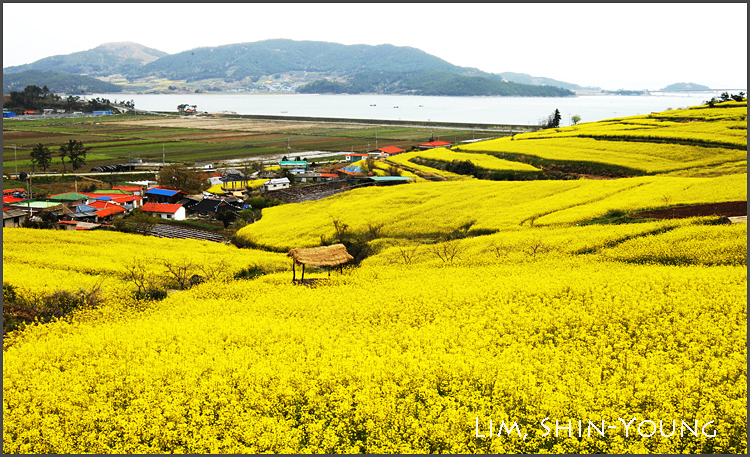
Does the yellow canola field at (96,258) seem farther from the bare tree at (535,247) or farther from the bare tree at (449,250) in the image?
the bare tree at (535,247)

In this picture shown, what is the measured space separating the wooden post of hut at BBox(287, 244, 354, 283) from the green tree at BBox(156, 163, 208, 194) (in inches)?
1607

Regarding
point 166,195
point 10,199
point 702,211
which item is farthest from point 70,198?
point 702,211

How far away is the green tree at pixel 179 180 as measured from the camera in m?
61.7

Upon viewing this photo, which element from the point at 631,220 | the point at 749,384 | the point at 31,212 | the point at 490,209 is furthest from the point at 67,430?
the point at 31,212

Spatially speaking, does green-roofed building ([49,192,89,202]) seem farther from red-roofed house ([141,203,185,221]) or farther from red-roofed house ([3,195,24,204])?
red-roofed house ([141,203,185,221])

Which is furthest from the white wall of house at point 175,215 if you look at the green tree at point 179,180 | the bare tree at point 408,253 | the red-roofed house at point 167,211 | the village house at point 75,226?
the bare tree at point 408,253

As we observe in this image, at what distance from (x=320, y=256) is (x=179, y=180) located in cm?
4328

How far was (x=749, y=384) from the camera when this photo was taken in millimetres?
11508

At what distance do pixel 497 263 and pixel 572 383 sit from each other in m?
13.3

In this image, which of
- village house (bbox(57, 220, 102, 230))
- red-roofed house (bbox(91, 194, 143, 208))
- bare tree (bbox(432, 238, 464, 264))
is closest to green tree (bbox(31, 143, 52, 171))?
red-roofed house (bbox(91, 194, 143, 208))

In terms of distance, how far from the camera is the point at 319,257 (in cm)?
2514

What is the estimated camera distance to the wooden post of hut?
24.4m

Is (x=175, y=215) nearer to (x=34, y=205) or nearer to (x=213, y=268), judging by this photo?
(x=34, y=205)

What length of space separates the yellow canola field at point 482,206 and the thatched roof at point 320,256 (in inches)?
307
